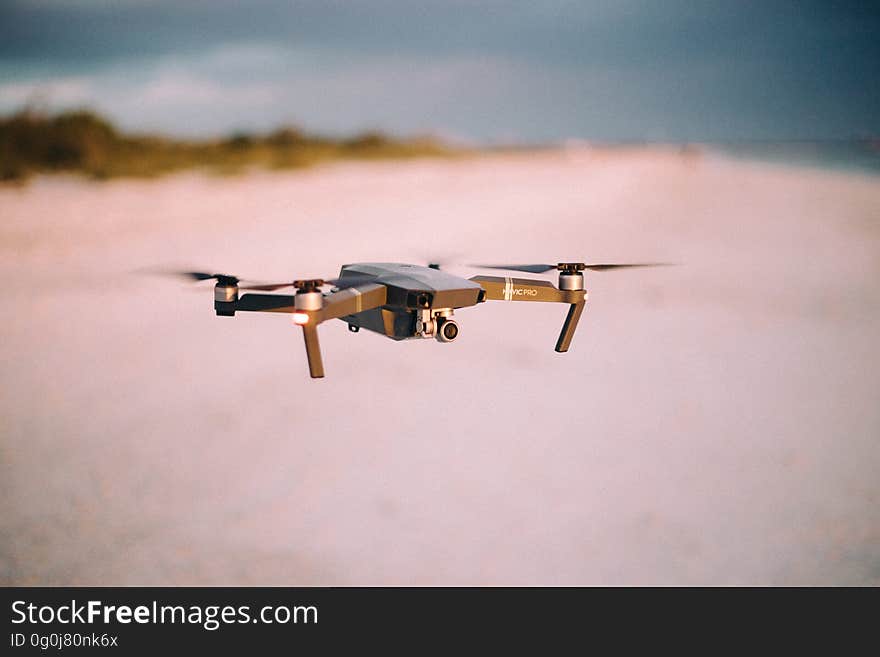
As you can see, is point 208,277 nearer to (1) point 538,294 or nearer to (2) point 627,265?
(1) point 538,294

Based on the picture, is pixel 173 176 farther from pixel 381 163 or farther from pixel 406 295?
pixel 406 295

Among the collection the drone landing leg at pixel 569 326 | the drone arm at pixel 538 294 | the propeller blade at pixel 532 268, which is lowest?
the drone landing leg at pixel 569 326

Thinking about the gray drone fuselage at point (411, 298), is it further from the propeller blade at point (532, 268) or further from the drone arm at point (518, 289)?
the propeller blade at point (532, 268)

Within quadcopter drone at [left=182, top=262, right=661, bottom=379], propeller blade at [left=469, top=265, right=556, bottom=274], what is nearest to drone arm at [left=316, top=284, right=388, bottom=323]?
quadcopter drone at [left=182, top=262, right=661, bottom=379]

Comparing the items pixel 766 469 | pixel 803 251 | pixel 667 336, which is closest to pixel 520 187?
pixel 803 251

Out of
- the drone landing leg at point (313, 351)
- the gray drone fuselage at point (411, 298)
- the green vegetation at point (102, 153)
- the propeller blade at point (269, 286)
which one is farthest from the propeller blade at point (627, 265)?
the green vegetation at point (102, 153)

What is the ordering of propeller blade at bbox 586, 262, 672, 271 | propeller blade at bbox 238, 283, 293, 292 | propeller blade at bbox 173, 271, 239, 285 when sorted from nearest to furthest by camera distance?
propeller blade at bbox 238, 283, 293, 292 → propeller blade at bbox 173, 271, 239, 285 → propeller blade at bbox 586, 262, 672, 271

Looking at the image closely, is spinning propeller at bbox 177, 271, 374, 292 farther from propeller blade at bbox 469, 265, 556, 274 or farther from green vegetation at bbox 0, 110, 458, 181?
green vegetation at bbox 0, 110, 458, 181

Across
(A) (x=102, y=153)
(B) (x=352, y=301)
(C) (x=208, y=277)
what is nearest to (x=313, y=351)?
(B) (x=352, y=301)
